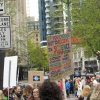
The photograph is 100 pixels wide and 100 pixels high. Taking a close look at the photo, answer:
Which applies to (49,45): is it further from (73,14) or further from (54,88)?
(73,14)

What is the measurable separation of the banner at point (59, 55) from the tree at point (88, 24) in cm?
3084

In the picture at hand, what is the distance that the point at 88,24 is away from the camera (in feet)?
144

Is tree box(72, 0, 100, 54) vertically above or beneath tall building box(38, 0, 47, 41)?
beneath

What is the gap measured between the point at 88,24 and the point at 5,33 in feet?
107

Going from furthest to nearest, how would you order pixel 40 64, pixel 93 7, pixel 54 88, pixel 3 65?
pixel 40 64 → pixel 93 7 → pixel 3 65 → pixel 54 88

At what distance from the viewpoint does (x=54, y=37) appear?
12203 mm

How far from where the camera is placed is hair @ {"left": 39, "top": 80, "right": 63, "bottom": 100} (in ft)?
21.3

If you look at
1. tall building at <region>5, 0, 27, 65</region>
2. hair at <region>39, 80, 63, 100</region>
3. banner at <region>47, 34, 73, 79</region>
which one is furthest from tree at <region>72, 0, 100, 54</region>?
hair at <region>39, 80, 63, 100</region>

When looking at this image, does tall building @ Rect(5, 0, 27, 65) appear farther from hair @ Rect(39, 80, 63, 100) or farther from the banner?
hair @ Rect(39, 80, 63, 100)

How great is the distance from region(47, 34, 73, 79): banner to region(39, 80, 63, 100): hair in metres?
5.36

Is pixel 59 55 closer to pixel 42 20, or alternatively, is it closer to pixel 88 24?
pixel 88 24

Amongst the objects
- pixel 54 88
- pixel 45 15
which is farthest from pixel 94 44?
pixel 45 15

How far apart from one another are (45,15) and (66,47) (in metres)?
160

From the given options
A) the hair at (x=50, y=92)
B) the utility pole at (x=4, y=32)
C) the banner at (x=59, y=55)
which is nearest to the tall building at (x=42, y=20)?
the banner at (x=59, y=55)
